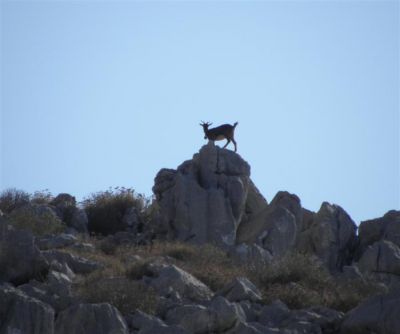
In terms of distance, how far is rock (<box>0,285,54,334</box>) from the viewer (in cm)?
2250

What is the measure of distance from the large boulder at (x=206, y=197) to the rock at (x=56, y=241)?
5.09m

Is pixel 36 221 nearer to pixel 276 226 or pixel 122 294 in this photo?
pixel 276 226

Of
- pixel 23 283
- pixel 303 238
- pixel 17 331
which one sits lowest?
pixel 17 331

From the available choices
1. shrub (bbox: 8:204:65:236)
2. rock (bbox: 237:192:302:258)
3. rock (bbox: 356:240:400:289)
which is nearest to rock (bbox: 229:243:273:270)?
rock (bbox: 237:192:302:258)

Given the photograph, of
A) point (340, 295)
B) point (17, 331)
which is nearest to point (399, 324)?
point (340, 295)

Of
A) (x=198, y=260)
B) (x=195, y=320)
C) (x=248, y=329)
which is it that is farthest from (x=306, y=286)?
(x=248, y=329)

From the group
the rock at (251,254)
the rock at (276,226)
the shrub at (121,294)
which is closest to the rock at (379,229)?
the rock at (276,226)

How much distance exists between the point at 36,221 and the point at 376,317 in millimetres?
12549

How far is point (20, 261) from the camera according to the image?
1134 inches

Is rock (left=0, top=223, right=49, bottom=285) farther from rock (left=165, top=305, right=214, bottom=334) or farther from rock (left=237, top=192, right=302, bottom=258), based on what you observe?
rock (left=237, top=192, right=302, bottom=258)

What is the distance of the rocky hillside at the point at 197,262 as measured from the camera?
24.8m

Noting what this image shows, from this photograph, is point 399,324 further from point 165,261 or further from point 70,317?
point 165,261

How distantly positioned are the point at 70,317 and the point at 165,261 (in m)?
8.48

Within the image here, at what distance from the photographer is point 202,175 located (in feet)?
129
